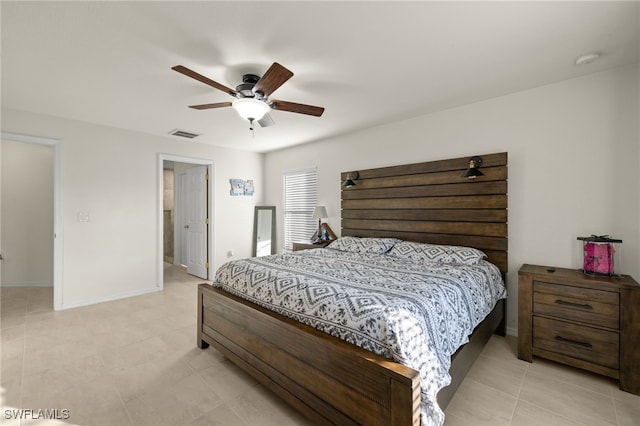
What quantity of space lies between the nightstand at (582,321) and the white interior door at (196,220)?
15.8ft

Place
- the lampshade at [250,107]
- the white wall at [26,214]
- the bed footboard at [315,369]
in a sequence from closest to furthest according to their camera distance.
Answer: the bed footboard at [315,369], the lampshade at [250,107], the white wall at [26,214]

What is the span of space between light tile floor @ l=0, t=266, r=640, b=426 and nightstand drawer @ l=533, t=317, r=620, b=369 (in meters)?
0.17

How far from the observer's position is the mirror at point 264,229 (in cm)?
572

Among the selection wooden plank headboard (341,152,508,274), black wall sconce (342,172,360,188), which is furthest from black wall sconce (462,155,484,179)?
black wall sconce (342,172,360,188)

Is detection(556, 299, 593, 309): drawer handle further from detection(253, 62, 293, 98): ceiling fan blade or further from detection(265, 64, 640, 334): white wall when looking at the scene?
detection(253, 62, 293, 98): ceiling fan blade

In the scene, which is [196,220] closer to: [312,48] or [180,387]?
[180,387]

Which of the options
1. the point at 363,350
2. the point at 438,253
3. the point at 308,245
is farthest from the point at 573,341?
the point at 308,245

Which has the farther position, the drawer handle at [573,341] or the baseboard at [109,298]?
the baseboard at [109,298]

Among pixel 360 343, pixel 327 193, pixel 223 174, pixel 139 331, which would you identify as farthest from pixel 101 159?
pixel 360 343

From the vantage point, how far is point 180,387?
207 centimetres

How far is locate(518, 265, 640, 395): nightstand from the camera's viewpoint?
2037mm

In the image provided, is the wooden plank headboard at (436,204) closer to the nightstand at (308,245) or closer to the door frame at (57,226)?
the nightstand at (308,245)

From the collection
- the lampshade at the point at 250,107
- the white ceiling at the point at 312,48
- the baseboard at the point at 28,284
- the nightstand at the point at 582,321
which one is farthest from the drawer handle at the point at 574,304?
the baseboard at the point at 28,284

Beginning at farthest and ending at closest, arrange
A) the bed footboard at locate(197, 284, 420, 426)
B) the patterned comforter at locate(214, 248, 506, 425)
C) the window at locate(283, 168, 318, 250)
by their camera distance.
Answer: the window at locate(283, 168, 318, 250) → the patterned comforter at locate(214, 248, 506, 425) → the bed footboard at locate(197, 284, 420, 426)
